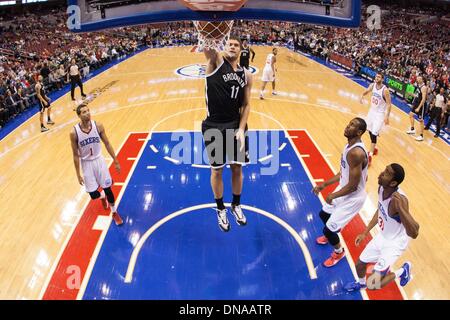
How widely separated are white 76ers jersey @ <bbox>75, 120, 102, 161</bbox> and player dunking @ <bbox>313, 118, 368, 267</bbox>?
10.3ft

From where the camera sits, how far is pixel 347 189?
3.95 m

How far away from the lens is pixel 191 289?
4230 mm

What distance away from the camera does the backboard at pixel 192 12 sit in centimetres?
552

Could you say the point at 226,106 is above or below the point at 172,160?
above

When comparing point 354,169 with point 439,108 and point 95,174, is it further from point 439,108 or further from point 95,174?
point 439,108

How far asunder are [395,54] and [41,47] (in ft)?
78.6

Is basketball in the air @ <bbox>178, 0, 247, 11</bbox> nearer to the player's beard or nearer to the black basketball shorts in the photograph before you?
the player's beard

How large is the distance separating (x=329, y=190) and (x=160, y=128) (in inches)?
209

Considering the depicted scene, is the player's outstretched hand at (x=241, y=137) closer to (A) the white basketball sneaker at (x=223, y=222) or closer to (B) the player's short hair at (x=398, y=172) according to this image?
(A) the white basketball sneaker at (x=223, y=222)

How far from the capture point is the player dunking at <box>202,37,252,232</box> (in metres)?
3.67

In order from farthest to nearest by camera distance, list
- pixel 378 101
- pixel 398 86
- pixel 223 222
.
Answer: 1. pixel 398 86
2. pixel 378 101
3. pixel 223 222

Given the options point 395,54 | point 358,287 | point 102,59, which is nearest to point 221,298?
point 358,287

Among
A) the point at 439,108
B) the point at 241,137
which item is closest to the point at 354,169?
the point at 241,137

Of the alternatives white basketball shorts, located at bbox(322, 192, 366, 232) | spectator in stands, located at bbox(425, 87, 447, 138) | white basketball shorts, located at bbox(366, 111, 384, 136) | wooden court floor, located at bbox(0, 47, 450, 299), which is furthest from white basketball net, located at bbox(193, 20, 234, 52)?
spectator in stands, located at bbox(425, 87, 447, 138)
